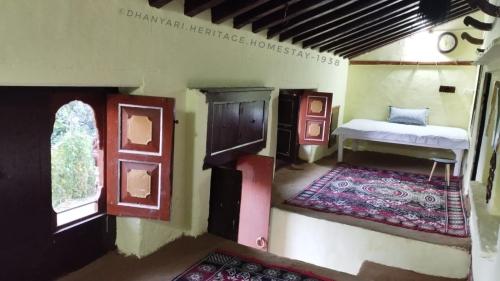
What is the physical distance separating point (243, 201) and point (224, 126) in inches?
39.4

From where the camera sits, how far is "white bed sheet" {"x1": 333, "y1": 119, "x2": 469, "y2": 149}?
21.3ft

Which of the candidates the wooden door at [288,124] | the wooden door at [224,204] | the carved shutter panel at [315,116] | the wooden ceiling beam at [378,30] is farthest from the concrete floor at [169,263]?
the wooden ceiling beam at [378,30]

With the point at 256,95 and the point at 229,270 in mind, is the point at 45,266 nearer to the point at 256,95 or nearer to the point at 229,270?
the point at 229,270

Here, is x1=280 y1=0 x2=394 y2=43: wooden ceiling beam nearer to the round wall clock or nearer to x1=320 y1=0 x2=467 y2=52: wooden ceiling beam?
x1=320 y1=0 x2=467 y2=52: wooden ceiling beam

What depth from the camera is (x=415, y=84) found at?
824 cm

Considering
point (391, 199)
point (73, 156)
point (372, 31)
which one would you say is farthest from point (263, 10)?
point (391, 199)

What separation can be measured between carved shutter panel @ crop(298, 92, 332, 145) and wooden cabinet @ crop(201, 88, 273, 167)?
1288 mm

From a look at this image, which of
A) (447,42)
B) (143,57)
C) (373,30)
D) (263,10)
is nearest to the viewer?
(143,57)

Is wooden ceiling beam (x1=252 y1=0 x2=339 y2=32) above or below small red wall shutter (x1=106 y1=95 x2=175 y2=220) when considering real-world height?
above

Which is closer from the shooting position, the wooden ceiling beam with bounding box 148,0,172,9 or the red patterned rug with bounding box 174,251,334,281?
the wooden ceiling beam with bounding box 148,0,172,9

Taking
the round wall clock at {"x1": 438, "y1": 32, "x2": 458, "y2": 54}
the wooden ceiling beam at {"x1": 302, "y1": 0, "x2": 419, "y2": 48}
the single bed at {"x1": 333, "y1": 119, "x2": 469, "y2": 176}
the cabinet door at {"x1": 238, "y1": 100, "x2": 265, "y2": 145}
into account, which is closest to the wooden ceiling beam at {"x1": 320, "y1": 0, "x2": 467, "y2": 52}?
the wooden ceiling beam at {"x1": 302, "y1": 0, "x2": 419, "y2": 48}

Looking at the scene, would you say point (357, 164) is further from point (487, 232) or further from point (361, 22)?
point (487, 232)

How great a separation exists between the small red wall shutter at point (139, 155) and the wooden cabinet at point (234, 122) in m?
0.87

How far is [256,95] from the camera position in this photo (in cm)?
477
